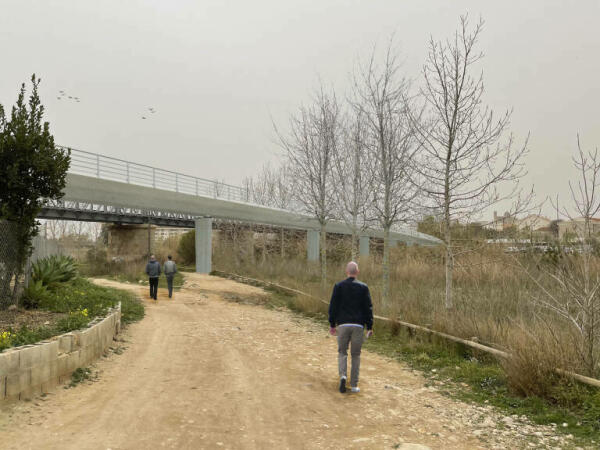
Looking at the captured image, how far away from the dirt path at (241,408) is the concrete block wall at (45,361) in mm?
227

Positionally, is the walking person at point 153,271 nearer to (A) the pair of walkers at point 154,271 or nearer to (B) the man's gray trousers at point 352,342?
(A) the pair of walkers at point 154,271

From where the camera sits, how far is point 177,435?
15.7 feet

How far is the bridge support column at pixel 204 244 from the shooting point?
31.6 metres

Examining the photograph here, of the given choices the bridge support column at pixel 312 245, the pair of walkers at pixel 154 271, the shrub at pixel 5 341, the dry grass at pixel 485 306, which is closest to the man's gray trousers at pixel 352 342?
the dry grass at pixel 485 306

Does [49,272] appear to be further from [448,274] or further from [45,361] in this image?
[448,274]

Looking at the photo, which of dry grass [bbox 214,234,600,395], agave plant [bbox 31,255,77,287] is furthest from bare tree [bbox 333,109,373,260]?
agave plant [bbox 31,255,77,287]

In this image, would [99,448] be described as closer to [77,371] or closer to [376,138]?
[77,371]

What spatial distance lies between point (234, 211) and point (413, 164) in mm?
20800

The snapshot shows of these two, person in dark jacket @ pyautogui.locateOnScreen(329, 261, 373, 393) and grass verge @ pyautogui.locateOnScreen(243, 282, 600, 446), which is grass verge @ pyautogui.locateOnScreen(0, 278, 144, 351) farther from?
grass verge @ pyautogui.locateOnScreen(243, 282, 600, 446)

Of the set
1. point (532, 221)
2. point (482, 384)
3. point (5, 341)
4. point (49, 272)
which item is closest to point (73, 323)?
point (5, 341)

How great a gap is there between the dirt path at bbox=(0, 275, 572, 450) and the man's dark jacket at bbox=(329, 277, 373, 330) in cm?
112

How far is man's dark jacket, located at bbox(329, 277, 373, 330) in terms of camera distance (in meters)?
6.33

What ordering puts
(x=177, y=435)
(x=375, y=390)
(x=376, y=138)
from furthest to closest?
(x=376, y=138), (x=375, y=390), (x=177, y=435)

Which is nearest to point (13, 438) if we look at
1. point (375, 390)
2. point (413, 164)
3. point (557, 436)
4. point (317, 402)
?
point (317, 402)
